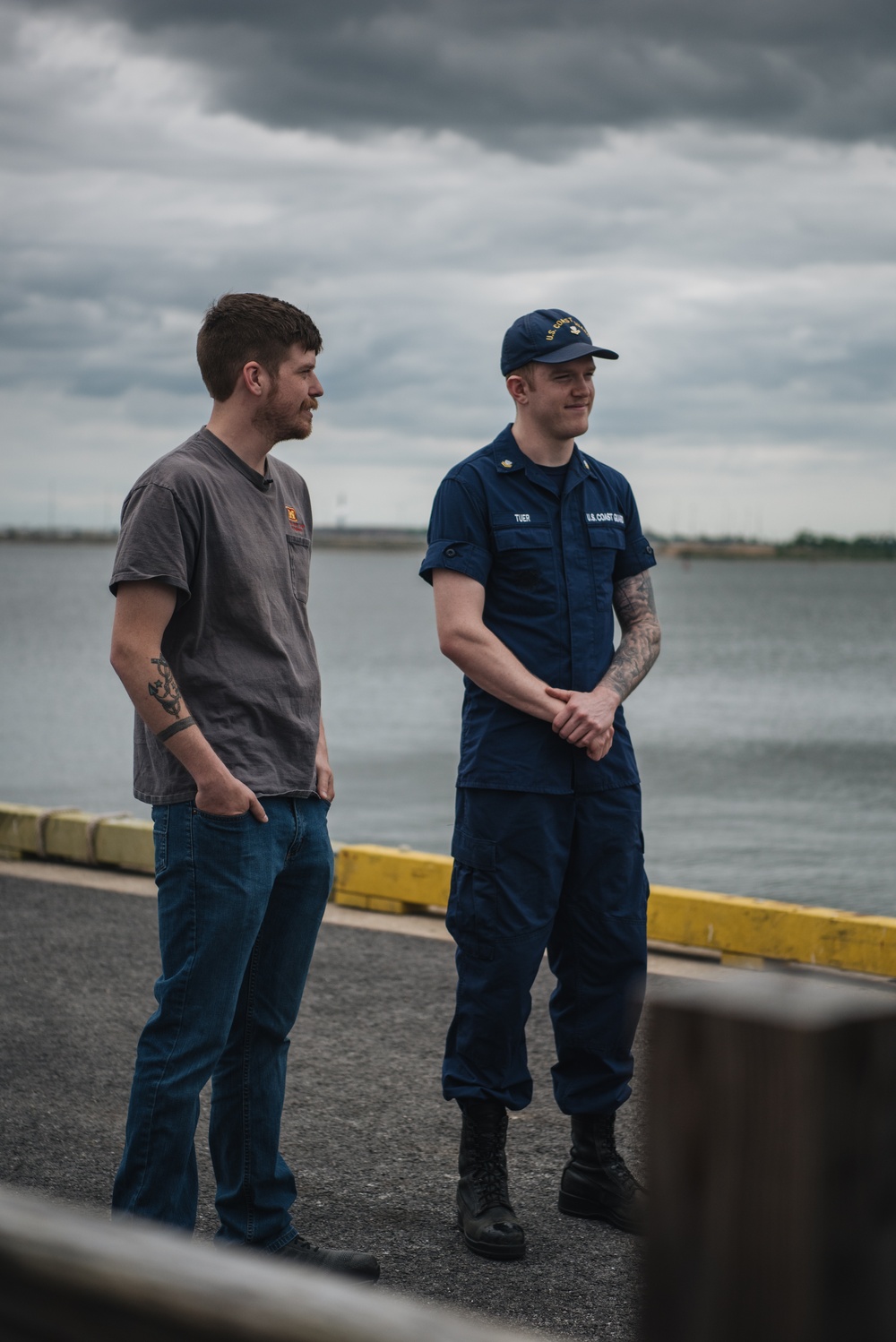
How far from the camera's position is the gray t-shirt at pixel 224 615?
9.50 ft

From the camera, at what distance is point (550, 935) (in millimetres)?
3775

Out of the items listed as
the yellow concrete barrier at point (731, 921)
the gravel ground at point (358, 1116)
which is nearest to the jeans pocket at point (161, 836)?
the gravel ground at point (358, 1116)

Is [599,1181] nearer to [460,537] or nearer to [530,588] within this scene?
[530,588]

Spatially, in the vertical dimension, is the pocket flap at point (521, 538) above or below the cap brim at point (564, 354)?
below

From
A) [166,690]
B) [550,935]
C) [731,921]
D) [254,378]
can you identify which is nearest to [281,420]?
[254,378]

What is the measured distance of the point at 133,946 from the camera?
6.20m

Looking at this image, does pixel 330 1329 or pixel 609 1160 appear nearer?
pixel 330 1329

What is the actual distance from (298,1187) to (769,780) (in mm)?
19272

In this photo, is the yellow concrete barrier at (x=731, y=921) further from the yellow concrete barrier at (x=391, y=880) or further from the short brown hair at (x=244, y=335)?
the short brown hair at (x=244, y=335)

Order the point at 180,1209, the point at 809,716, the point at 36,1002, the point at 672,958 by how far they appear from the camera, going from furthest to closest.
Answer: the point at 809,716 < the point at 672,958 < the point at 36,1002 < the point at 180,1209

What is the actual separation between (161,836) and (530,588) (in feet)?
4.15

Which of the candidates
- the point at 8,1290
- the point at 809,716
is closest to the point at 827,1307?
the point at 8,1290

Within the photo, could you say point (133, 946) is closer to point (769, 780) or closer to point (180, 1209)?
point (180, 1209)

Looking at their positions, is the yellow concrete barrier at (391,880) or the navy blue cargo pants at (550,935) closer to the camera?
the navy blue cargo pants at (550,935)
